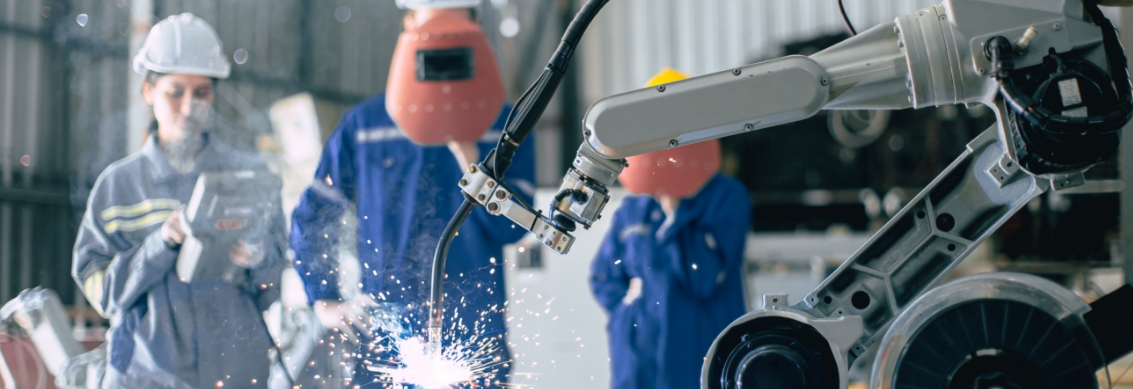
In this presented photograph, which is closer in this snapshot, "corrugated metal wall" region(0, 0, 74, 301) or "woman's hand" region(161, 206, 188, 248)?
"woman's hand" region(161, 206, 188, 248)

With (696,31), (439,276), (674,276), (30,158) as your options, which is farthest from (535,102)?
(696,31)

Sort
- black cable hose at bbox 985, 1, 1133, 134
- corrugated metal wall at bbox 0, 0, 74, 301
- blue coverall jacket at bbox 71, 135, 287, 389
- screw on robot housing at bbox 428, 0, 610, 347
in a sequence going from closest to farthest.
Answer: black cable hose at bbox 985, 1, 1133, 134
screw on robot housing at bbox 428, 0, 610, 347
blue coverall jacket at bbox 71, 135, 287, 389
corrugated metal wall at bbox 0, 0, 74, 301

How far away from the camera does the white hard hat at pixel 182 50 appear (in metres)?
1.62

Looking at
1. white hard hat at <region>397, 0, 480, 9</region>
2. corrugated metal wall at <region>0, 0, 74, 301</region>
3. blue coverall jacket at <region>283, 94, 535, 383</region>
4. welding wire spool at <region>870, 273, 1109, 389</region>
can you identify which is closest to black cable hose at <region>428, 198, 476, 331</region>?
blue coverall jacket at <region>283, 94, 535, 383</region>

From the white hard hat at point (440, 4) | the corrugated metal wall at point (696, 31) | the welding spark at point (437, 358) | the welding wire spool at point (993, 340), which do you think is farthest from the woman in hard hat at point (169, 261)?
the corrugated metal wall at point (696, 31)

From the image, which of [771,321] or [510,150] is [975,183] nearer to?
[771,321]

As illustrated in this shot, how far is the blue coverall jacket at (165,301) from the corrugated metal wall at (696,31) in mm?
1661

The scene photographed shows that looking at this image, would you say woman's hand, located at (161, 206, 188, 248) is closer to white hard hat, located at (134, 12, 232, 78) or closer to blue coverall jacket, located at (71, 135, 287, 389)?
blue coverall jacket, located at (71, 135, 287, 389)

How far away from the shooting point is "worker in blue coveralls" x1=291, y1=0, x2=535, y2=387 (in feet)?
4.61

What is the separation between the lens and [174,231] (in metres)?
1.54

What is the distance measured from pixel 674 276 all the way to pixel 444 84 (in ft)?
2.80

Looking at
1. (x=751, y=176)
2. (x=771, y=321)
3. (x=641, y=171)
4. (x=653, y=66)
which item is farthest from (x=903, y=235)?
(x=751, y=176)

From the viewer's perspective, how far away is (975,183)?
3.66ft

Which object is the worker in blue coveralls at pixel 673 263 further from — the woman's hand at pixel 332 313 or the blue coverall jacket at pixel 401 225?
the woman's hand at pixel 332 313
